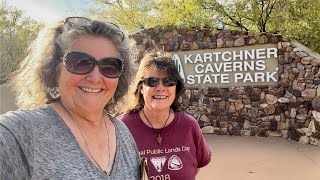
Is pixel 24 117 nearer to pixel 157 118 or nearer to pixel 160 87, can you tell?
pixel 157 118

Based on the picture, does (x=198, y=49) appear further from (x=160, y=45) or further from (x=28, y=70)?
(x=28, y=70)

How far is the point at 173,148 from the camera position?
2188 millimetres

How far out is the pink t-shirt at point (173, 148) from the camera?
6.97 ft

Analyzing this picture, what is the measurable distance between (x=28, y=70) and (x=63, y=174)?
497mm

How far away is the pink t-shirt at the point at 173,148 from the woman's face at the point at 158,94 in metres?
0.11

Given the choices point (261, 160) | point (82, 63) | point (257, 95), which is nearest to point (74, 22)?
point (82, 63)

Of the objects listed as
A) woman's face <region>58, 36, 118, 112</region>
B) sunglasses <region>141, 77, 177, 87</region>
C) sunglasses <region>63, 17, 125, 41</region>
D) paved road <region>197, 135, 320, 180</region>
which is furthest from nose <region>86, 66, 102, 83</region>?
paved road <region>197, 135, 320, 180</region>

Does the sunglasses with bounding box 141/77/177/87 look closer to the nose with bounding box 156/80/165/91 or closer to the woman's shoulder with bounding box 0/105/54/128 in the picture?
the nose with bounding box 156/80/165/91

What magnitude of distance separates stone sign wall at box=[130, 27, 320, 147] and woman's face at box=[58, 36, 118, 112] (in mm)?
6304

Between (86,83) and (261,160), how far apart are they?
17.0 ft

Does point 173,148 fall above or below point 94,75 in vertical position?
below

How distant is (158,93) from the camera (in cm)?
242

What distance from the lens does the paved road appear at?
17.4ft

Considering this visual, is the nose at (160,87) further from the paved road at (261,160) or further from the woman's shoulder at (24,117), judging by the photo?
the paved road at (261,160)
